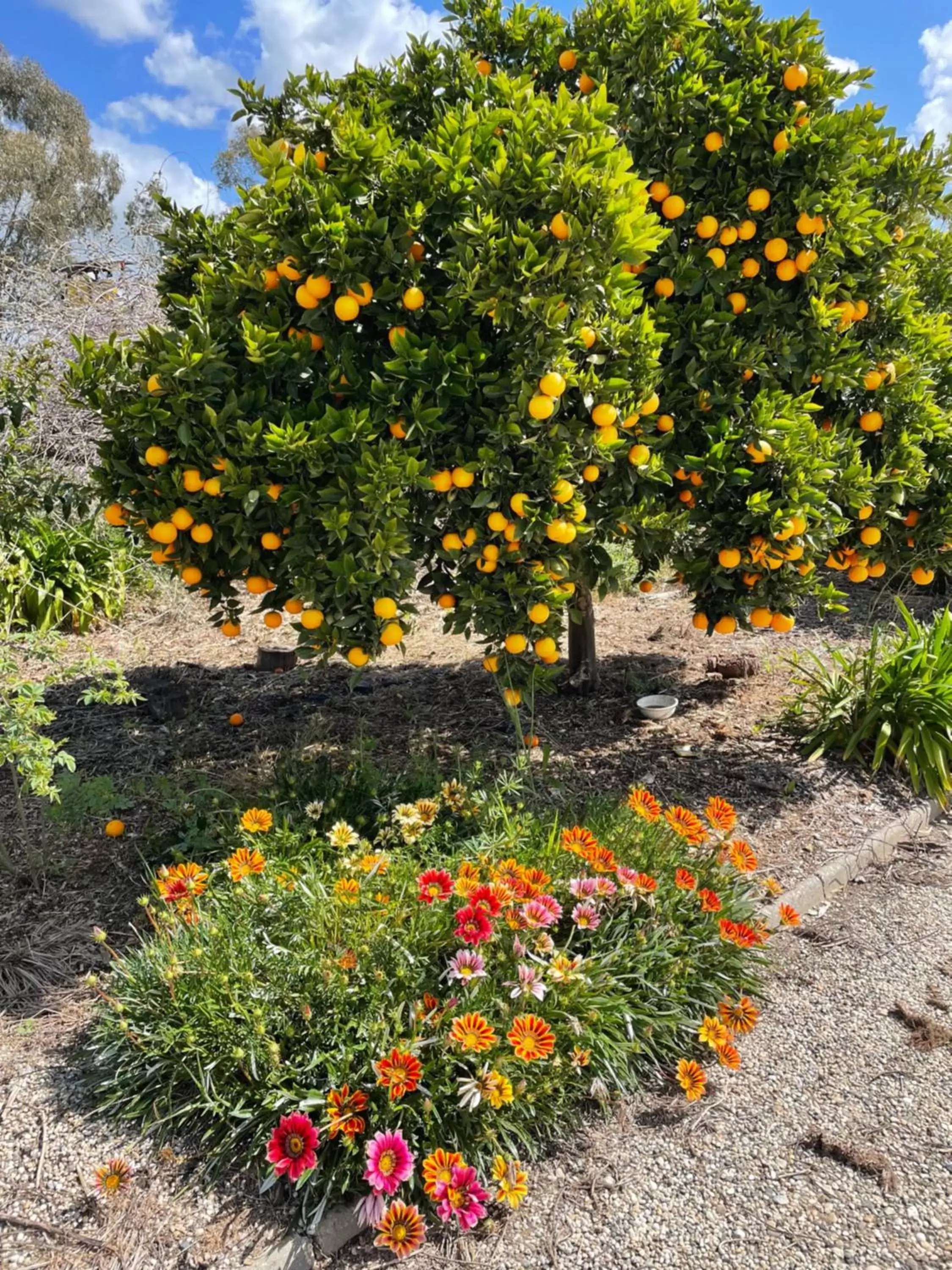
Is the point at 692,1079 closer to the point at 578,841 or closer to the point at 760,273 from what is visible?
the point at 578,841

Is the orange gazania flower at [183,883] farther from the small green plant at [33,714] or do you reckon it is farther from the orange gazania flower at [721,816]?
the orange gazania flower at [721,816]

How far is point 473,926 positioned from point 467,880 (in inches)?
6.7

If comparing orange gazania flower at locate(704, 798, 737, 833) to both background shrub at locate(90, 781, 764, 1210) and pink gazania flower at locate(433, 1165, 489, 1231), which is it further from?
pink gazania flower at locate(433, 1165, 489, 1231)

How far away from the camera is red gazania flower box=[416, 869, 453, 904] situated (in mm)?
2256

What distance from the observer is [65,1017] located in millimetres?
2387

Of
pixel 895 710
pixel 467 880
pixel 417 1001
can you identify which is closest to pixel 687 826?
pixel 467 880

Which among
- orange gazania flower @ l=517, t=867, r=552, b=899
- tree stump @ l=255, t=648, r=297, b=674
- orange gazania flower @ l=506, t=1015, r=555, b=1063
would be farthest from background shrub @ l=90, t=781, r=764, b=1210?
tree stump @ l=255, t=648, r=297, b=674

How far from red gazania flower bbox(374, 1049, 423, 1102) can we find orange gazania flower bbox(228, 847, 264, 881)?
0.63 m

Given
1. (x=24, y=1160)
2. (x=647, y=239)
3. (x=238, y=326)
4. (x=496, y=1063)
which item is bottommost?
(x=24, y=1160)

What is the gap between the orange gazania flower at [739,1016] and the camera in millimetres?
2330

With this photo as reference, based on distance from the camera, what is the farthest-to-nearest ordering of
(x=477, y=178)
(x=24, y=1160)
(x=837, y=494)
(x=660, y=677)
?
(x=660, y=677)
(x=837, y=494)
(x=477, y=178)
(x=24, y=1160)

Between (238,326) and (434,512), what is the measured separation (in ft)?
2.77

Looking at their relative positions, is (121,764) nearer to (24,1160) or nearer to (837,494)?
(24,1160)

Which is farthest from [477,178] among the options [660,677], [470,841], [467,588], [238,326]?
[660,677]
